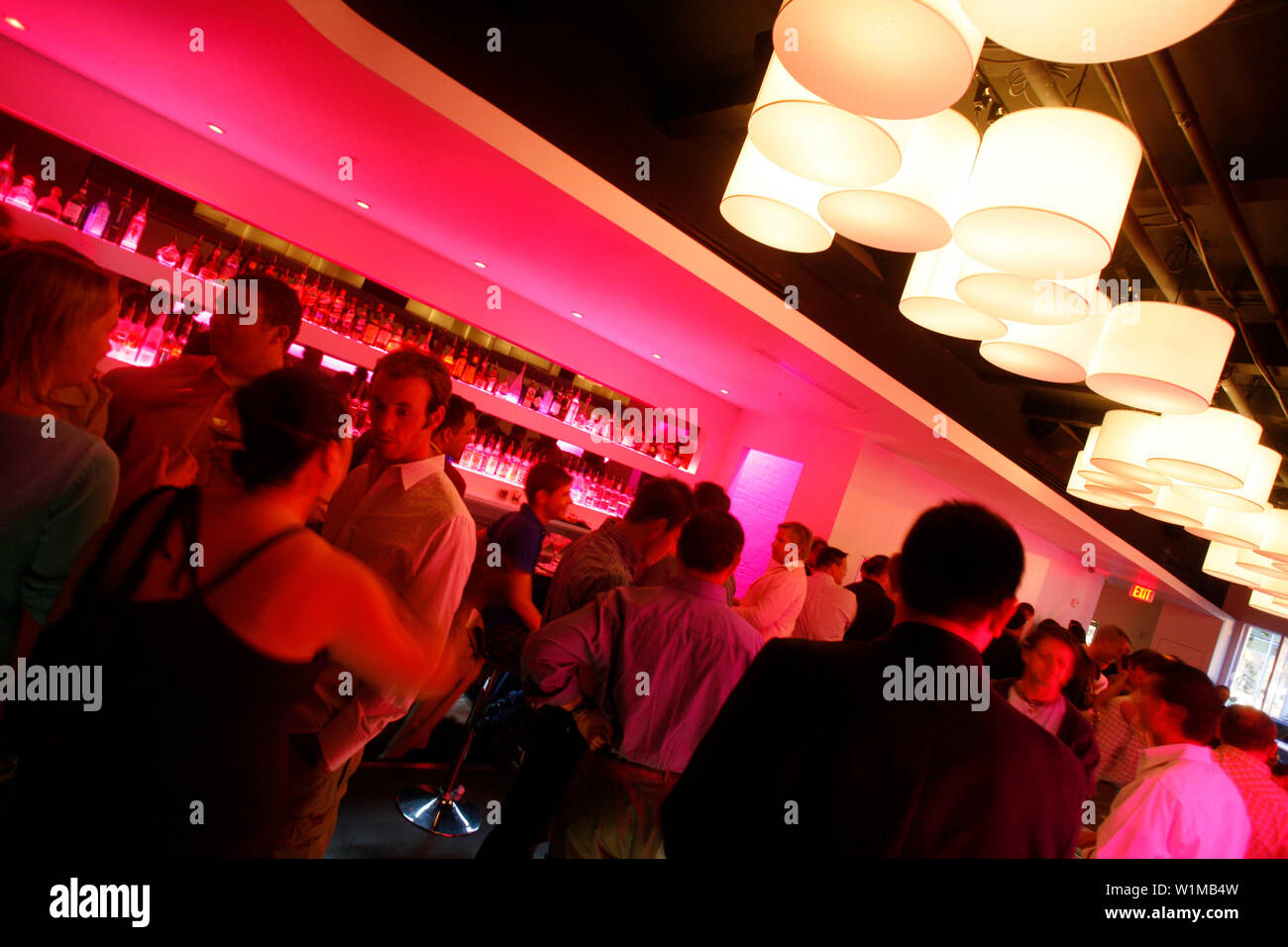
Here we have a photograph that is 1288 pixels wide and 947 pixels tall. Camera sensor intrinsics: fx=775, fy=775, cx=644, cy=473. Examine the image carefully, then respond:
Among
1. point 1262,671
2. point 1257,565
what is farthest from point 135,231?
point 1262,671

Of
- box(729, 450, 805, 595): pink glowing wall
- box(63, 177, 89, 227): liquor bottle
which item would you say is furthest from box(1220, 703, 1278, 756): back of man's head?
box(63, 177, 89, 227): liquor bottle

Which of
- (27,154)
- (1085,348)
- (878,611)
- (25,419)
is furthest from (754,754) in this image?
(27,154)

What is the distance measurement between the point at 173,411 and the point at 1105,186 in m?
2.35

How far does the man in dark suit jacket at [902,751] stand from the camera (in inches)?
47.4

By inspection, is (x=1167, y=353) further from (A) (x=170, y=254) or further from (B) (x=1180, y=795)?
(A) (x=170, y=254)

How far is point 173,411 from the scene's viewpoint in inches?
85.9

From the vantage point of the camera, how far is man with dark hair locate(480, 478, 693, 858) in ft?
8.16

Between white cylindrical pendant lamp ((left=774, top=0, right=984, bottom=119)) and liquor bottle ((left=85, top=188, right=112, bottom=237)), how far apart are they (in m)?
4.87

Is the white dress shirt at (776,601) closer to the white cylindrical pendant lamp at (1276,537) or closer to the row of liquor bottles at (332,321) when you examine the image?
the row of liquor bottles at (332,321)

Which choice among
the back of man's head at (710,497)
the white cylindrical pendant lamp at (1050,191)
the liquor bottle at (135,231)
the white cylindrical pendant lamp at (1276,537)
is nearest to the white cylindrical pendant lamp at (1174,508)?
the white cylindrical pendant lamp at (1276,537)

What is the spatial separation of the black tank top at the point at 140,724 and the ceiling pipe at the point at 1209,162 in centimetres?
278

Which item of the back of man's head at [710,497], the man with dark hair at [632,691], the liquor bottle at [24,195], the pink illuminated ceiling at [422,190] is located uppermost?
the pink illuminated ceiling at [422,190]

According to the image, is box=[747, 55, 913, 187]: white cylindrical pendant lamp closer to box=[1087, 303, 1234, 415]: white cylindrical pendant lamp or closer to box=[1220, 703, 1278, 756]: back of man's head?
box=[1087, 303, 1234, 415]: white cylindrical pendant lamp

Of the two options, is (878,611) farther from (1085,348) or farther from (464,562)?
(464,562)
